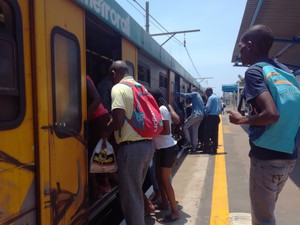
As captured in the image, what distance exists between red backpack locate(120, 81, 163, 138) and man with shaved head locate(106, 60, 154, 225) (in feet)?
0.12

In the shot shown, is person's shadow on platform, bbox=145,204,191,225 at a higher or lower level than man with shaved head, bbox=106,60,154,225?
lower

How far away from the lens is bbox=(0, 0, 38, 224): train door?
1759 mm

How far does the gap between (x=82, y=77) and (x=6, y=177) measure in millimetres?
1150

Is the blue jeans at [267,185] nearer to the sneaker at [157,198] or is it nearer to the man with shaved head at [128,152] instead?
the man with shaved head at [128,152]

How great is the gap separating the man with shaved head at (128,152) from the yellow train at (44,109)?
0.98 ft

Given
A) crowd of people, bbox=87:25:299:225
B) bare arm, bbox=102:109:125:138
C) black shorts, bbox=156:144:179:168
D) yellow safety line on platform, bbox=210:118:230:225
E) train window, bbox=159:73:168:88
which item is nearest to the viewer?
crowd of people, bbox=87:25:299:225

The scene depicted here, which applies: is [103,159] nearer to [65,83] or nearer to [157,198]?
[65,83]

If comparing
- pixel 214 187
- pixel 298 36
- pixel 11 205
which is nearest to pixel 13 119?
pixel 11 205

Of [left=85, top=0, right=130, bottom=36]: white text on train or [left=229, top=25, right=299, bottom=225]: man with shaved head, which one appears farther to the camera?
[left=85, top=0, right=130, bottom=36]: white text on train

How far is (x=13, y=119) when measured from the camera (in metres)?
1.85

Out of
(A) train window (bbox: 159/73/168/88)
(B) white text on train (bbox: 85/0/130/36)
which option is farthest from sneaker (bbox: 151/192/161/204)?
(A) train window (bbox: 159/73/168/88)

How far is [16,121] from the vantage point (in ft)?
6.10

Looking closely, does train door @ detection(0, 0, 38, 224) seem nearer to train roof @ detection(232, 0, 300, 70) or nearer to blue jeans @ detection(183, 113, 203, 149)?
blue jeans @ detection(183, 113, 203, 149)

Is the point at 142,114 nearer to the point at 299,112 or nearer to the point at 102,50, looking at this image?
the point at 299,112
